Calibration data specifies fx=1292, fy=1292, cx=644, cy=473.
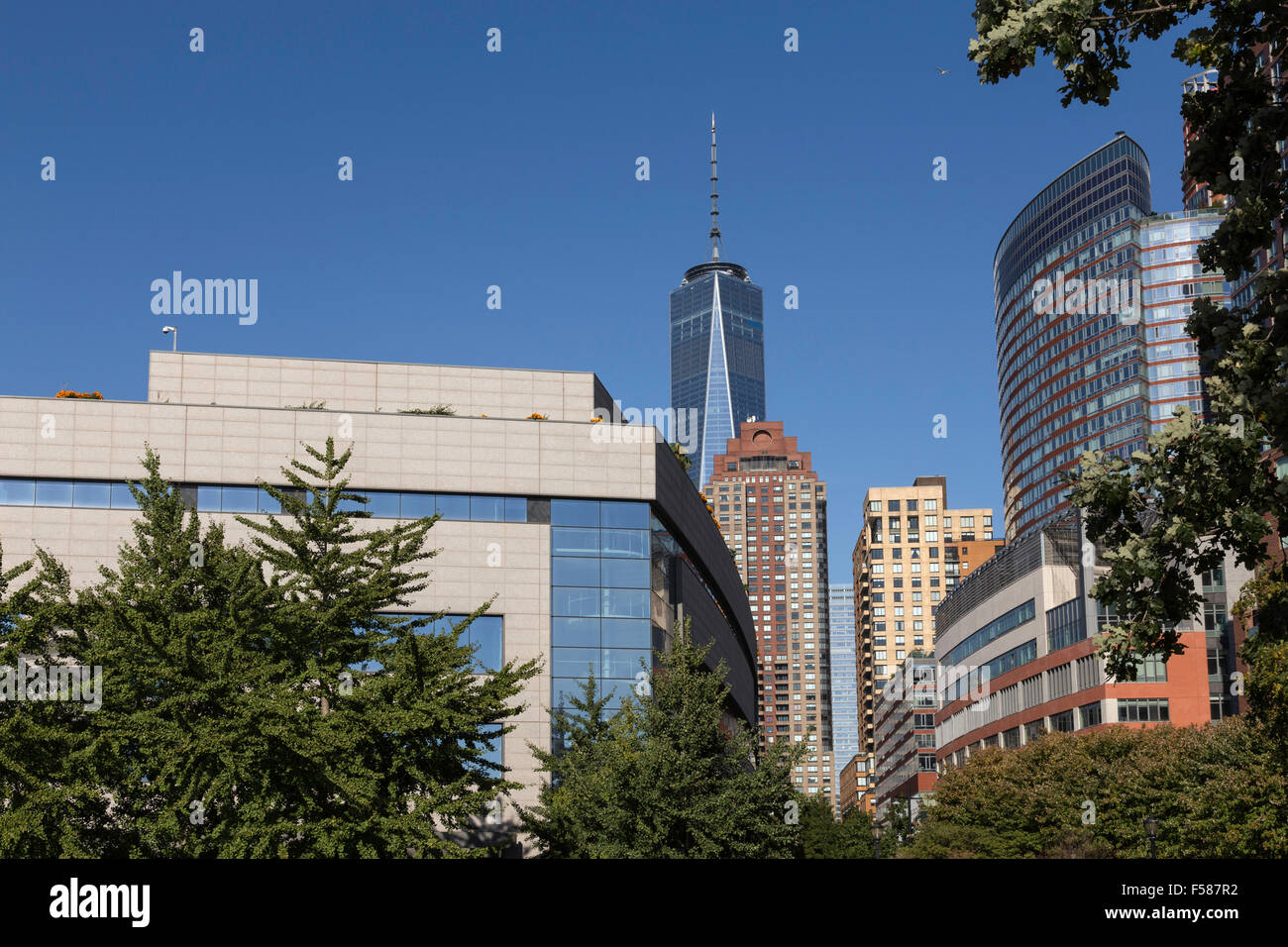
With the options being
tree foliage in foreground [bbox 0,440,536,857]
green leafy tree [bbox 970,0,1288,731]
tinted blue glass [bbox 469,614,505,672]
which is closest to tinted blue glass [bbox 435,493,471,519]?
tinted blue glass [bbox 469,614,505,672]

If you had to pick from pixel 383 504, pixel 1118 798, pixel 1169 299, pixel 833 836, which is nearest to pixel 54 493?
pixel 383 504

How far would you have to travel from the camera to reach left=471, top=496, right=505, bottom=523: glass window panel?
60.2 m

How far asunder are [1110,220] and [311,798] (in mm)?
188244

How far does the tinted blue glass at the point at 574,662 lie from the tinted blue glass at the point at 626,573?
11.2ft

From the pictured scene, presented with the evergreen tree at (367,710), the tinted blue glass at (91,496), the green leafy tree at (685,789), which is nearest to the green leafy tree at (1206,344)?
the evergreen tree at (367,710)

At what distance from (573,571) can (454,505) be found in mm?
6316

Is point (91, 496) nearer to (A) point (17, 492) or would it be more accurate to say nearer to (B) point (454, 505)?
(A) point (17, 492)

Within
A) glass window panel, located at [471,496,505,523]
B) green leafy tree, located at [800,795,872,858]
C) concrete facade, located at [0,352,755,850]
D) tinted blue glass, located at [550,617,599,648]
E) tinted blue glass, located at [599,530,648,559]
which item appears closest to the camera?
concrete facade, located at [0,352,755,850]

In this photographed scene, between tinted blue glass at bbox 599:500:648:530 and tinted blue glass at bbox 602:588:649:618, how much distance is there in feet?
10.8

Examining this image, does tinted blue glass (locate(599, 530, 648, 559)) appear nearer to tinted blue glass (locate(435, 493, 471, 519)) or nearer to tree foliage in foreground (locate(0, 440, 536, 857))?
tinted blue glass (locate(435, 493, 471, 519))

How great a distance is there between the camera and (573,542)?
60.7m

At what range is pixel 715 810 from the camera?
3750 cm
